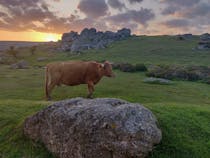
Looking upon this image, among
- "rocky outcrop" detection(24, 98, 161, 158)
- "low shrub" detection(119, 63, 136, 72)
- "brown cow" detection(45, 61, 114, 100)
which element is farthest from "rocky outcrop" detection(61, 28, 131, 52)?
"rocky outcrop" detection(24, 98, 161, 158)

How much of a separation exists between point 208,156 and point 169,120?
1980 mm

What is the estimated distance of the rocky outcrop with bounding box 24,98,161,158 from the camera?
936 centimetres

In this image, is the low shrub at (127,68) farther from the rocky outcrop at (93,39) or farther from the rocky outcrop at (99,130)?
the rocky outcrop at (93,39)

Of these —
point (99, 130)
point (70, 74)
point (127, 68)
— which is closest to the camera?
point (99, 130)

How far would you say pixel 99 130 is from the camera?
966cm

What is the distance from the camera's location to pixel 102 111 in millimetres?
10086

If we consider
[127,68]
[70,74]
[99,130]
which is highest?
[99,130]

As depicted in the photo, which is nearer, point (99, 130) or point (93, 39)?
point (99, 130)

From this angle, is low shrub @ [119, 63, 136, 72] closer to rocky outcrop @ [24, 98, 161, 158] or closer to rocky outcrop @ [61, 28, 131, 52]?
rocky outcrop @ [24, 98, 161, 158]

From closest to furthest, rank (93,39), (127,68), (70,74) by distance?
(70,74), (127,68), (93,39)

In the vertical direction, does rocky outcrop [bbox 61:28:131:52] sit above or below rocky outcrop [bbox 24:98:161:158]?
below

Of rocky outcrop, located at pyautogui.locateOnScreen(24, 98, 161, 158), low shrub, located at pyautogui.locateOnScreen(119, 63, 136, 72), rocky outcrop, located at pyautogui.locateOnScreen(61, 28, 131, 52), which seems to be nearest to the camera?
rocky outcrop, located at pyautogui.locateOnScreen(24, 98, 161, 158)

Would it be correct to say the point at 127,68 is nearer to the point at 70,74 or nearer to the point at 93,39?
the point at 70,74

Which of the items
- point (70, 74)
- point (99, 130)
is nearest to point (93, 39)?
point (70, 74)
